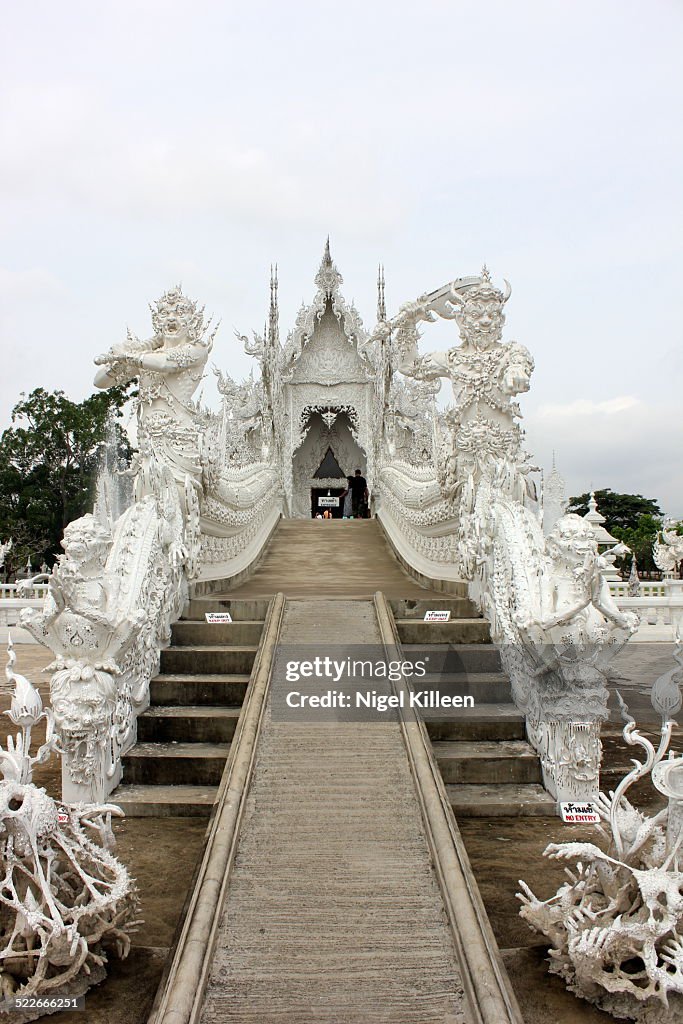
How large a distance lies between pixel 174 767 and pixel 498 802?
Answer: 5.76 feet

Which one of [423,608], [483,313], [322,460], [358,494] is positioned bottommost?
[423,608]

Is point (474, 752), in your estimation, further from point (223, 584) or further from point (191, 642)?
point (223, 584)

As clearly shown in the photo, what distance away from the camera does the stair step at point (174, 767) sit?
170 inches

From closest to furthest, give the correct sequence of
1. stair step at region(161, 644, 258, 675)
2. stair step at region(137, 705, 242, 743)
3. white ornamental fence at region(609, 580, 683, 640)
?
stair step at region(137, 705, 242, 743) < stair step at region(161, 644, 258, 675) < white ornamental fence at region(609, 580, 683, 640)

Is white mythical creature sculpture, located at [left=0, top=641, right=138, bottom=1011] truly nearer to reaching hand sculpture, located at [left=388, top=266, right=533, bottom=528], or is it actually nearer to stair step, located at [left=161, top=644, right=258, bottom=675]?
stair step, located at [left=161, top=644, right=258, bottom=675]

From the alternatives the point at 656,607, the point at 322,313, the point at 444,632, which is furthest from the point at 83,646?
the point at 322,313

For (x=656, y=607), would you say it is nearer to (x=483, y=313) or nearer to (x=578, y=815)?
(x=483, y=313)

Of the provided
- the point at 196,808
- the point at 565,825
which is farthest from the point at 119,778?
the point at 565,825

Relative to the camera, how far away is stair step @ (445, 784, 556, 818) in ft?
13.4

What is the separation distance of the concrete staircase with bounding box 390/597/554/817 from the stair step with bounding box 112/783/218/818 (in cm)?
127

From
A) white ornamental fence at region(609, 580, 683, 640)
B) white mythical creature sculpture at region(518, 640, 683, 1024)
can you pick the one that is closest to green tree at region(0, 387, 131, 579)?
white ornamental fence at region(609, 580, 683, 640)

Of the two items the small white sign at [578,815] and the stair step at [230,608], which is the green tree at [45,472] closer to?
the stair step at [230,608]

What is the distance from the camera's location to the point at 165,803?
4.08 metres

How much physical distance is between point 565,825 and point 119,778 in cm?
236
